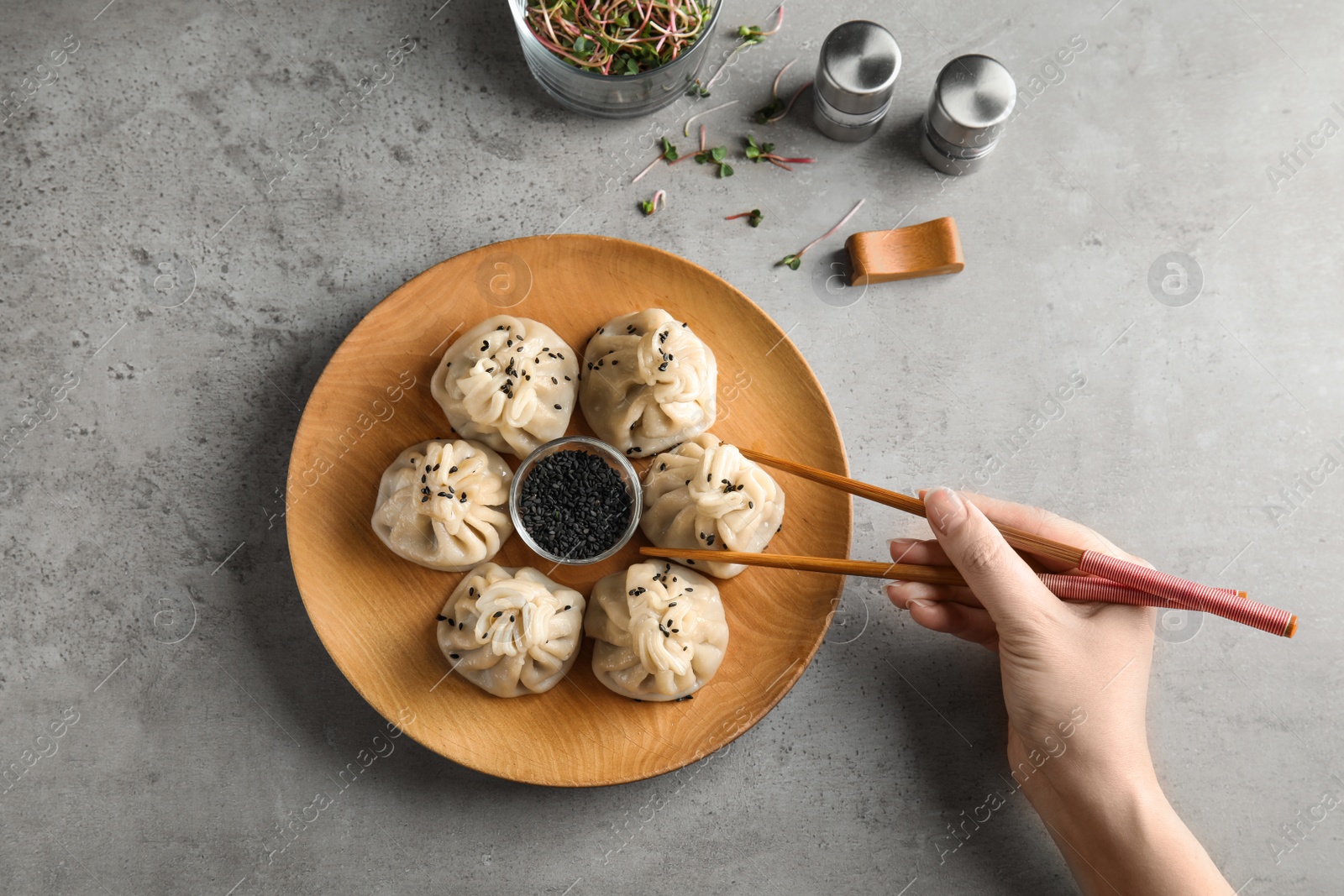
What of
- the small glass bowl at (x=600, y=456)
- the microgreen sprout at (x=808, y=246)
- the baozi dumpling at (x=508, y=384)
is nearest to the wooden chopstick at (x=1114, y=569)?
the small glass bowl at (x=600, y=456)

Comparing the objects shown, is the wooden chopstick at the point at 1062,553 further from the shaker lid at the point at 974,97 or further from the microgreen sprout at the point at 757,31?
the microgreen sprout at the point at 757,31

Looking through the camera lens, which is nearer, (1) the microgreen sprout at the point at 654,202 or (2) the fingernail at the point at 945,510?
(2) the fingernail at the point at 945,510

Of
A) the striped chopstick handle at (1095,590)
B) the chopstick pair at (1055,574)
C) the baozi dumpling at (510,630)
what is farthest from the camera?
the baozi dumpling at (510,630)

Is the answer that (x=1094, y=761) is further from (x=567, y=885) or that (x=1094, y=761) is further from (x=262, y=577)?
(x=262, y=577)

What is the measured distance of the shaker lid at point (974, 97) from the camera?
2629 millimetres

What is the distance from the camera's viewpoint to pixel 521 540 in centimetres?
251

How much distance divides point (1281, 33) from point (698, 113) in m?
1.99

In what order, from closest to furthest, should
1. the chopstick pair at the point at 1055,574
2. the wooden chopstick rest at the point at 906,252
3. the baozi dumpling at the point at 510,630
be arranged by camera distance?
the chopstick pair at the point at 1055,574, the baozi dumpling at the point at 510,630, the wooden chopstick rest at the point at 906,252

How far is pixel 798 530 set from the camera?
2508mm

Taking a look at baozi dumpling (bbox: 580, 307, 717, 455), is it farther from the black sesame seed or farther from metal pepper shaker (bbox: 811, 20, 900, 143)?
metal pepper shaker (bbox: 811, 20, 900, 143)

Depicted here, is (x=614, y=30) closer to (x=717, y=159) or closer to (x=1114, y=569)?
(x=717, y=159)

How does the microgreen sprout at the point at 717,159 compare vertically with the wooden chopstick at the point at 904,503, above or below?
above

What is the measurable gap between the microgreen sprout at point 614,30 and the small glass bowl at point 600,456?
1128 mm

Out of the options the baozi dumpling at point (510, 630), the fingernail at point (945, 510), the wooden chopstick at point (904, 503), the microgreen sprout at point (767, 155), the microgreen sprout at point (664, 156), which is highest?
the microgreen sprout at point (767, 155)
